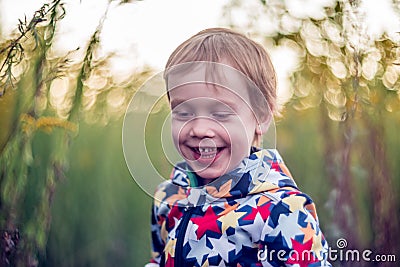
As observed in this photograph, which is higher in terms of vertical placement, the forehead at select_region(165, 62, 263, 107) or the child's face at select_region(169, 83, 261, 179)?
the forehead at select_region(165, 62, 263, 107)

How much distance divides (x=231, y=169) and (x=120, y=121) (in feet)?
2.92

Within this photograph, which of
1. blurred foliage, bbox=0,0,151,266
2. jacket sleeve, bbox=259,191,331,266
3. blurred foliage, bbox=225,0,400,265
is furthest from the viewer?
blurred foliage, bbox=225,0,400,265

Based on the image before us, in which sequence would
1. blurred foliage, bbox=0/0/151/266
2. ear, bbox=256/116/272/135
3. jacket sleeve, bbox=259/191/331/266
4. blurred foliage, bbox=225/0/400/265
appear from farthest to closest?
blurred foliage, bbox=225/0/400/265 < blurred foliage, bbox=0/0/151/266 < ear, bbox=256/116/272/135 < jacket sleeve, bbox=259/191/331/266

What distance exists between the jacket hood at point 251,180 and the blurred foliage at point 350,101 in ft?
1.23

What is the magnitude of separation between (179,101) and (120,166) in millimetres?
949

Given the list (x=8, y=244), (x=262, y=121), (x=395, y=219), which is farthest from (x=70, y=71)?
(x=395, y=219)

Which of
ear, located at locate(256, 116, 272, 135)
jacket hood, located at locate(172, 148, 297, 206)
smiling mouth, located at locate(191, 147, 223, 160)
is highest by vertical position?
ear, located at locate(256, 116, 272, 135)

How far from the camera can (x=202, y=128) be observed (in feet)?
3.17

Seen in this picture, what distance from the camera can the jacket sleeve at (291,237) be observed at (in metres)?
0.92

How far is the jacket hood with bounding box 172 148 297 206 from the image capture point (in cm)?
99

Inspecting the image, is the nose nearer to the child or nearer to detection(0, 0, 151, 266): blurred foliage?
the child

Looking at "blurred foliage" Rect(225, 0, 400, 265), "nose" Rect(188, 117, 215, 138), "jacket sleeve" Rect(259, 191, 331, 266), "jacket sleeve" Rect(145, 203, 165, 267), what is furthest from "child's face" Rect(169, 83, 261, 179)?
"blurred foliage" Rect(225, 0, 400, 265)

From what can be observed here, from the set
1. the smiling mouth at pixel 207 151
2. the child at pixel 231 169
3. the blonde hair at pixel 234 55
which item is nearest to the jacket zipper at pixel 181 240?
the child at pixel 231 169

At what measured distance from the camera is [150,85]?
0.98 metres
